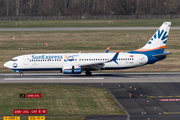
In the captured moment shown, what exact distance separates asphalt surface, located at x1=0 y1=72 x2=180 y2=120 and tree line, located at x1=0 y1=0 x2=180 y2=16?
116m

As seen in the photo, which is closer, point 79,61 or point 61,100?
point 61,100

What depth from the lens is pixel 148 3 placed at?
167 metres

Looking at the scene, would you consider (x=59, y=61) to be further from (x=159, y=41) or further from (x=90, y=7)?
(x=90, y=7)

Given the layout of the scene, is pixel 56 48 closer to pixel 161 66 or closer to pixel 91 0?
pixel 161 66

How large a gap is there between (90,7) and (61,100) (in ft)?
474

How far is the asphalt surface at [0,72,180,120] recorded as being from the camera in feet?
88.8

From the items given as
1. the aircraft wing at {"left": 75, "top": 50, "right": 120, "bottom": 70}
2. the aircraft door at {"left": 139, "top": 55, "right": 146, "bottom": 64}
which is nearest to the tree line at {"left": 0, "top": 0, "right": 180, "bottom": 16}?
the aircraft door at {"left": 139, "top": 55, "right": 146, "bottom": 64}

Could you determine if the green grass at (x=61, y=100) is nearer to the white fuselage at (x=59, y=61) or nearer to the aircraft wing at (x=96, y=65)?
the white fuselage at (x=59, y=61)

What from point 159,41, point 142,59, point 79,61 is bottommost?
point 79,61

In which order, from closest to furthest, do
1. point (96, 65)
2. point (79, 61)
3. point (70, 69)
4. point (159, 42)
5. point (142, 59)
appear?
point (70, 69) < point (96, 65) < point (79, 61) < point (142, 59) < point (159, 42)

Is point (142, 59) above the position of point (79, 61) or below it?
above

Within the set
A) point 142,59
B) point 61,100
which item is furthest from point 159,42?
point 61,100

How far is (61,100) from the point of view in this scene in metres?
31.8

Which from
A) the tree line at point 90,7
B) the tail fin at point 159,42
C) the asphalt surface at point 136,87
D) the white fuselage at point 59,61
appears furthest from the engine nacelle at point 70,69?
the tree line at point 90,7
